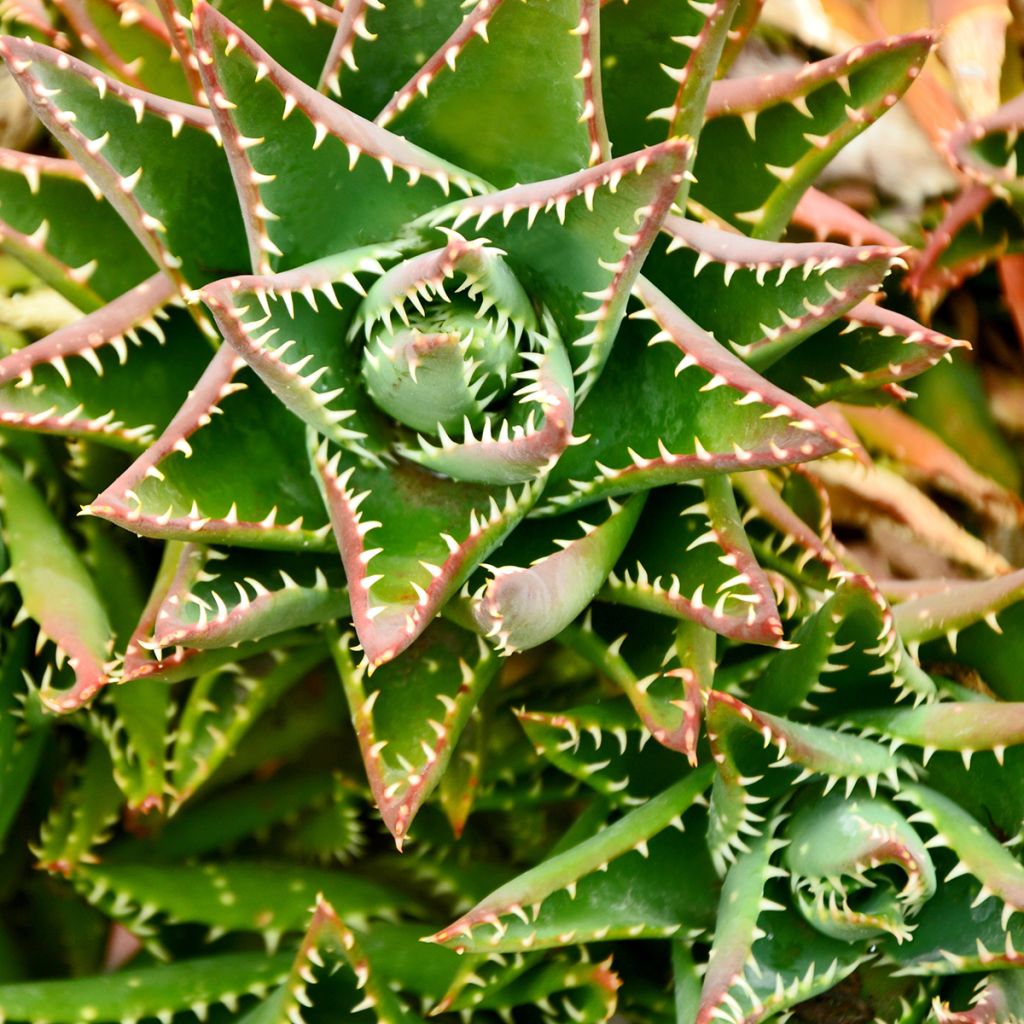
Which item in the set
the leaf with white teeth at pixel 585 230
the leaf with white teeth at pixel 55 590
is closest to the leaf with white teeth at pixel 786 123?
the leaf with white teeth at pixel 585 230

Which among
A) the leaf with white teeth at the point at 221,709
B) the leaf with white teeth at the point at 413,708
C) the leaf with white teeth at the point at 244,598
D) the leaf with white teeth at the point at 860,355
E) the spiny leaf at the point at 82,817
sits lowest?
the spiny leaf at the point at 82,817

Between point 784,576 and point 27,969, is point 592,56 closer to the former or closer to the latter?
point 784,576

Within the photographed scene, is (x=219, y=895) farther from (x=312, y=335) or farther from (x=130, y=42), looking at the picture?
(x=130, y=42)

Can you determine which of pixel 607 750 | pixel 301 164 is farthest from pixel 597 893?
pixel 301 164

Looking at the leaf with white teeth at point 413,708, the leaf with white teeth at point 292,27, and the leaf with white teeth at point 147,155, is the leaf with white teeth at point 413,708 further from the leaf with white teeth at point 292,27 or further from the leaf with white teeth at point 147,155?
the leaf with white teeth at point 292,27

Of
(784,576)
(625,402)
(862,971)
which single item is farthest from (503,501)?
(862,971)

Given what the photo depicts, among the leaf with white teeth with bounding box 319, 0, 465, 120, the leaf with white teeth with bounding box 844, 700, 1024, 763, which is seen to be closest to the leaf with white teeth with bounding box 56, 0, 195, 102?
the leaf with white teeth with bounding box 319, 0, 465, 120

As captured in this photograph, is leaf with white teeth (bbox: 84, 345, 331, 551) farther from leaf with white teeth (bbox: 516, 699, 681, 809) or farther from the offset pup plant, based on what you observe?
leaf with white teeth (bbox: 516, 699, 681, 809)
